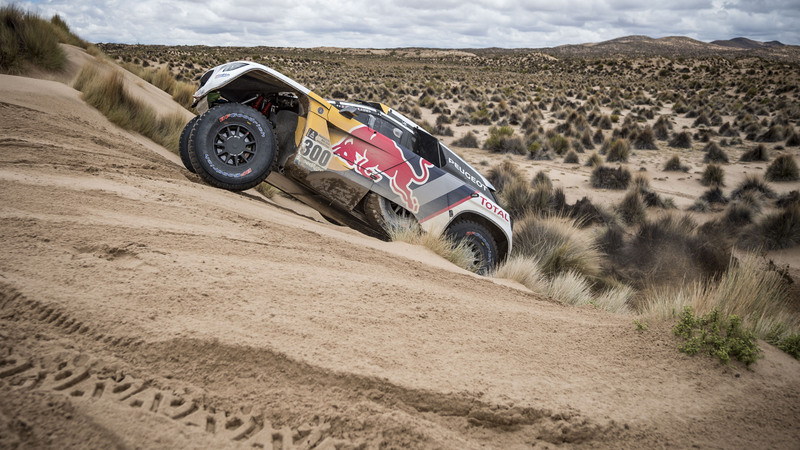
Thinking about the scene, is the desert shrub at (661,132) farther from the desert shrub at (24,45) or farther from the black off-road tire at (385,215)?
the desert shrub at (24,45)

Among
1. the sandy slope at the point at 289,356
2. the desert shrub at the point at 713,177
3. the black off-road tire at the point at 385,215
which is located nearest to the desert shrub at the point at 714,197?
the desert shrub at the point at 713,177

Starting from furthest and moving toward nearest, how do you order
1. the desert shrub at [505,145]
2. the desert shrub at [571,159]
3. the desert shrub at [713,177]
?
1. the desert shrub at [505,145]
2. the desert shrub at [571,159]
3. the desert shrub at [713,177]

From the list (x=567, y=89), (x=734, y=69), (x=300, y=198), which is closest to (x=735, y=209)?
(x=300, y=198)

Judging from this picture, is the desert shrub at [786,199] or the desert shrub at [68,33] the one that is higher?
the desert shrub at [68,33]

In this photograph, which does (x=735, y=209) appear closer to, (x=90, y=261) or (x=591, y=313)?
(x=591, y=313)

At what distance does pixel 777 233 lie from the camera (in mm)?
11727

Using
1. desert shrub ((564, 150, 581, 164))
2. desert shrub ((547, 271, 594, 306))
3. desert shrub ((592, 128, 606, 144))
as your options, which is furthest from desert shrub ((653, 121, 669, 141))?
desert shrub ((547, 271, 594, 306))

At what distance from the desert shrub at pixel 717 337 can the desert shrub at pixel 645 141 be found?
68.5 feet

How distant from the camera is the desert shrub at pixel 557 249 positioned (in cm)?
942

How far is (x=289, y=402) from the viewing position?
2.59m

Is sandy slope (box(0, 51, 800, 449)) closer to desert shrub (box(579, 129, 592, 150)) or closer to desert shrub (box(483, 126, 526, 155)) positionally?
desert shrub (box(483, 126, 526, 155))

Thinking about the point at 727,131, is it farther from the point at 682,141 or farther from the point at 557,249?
the point at 557,249

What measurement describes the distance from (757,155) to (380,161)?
20.1m

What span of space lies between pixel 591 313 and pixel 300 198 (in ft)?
14.4
